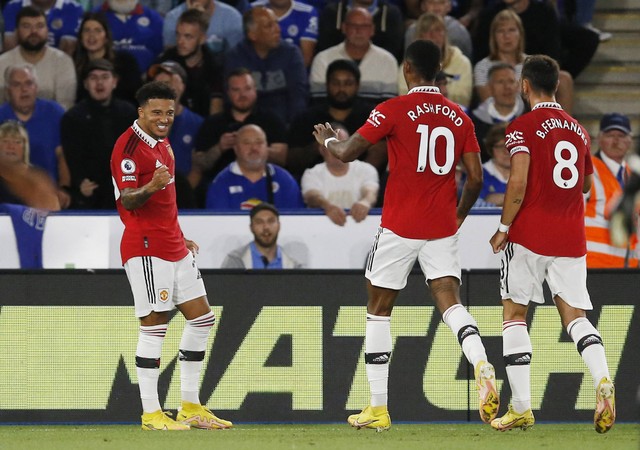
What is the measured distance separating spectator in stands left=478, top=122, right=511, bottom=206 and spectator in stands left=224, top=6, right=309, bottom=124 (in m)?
2.18

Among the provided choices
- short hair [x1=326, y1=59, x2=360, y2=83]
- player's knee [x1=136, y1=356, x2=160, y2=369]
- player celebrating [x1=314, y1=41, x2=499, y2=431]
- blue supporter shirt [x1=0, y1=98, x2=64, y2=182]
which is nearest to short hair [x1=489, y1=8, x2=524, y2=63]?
short hair [x1=326, y1=59, x2=360, y2=83]

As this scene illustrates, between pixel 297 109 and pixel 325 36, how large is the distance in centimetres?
108

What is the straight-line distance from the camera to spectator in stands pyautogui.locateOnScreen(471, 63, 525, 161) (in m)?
12.1

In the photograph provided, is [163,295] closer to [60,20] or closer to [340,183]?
[340,183]

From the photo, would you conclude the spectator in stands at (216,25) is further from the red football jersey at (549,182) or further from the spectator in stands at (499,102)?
the red football jersey at (549,182)

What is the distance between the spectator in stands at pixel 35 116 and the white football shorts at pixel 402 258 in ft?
16.9

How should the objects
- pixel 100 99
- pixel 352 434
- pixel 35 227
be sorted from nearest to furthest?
pixel 352 434 → pixel 35 227 → pixel 100 99

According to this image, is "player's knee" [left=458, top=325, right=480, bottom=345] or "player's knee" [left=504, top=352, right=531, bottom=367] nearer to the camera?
"player's knee" [left=458, top=325, right=480, bottom=345]

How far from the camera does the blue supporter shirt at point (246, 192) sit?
37.4 ft

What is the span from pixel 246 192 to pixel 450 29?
10.2 ft

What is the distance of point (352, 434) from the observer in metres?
7.98

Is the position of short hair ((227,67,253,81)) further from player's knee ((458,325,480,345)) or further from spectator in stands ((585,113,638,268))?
player's knee ((458,325,480,345))

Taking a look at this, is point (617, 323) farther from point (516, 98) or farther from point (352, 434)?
point (516, 98)

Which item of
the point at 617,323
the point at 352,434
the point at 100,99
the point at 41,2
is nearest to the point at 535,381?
the point at 617,323
